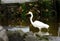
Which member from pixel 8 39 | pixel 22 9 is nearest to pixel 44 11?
pixel 22 9

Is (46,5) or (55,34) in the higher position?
(46,5)

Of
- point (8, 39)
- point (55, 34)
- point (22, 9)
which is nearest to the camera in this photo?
point (8, 39)

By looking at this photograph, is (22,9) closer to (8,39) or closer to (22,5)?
(22,5)

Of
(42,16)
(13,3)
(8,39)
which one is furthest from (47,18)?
(8,39)

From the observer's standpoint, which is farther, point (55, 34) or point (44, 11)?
point (44, 11)

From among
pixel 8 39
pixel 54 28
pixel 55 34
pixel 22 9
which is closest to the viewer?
pixel 8 39

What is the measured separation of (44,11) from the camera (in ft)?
14.7

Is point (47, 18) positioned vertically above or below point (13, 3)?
below

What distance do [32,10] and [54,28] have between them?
2.58 ft

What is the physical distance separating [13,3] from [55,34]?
1444 millimetres

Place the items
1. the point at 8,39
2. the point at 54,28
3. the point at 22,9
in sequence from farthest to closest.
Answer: the point at 22,9, the point at 54,28, the point at 8,39

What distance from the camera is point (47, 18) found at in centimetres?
446

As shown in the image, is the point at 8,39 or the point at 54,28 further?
the point at 54,28

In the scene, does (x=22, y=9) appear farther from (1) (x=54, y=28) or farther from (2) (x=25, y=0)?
(1) (x=54, y=28)
